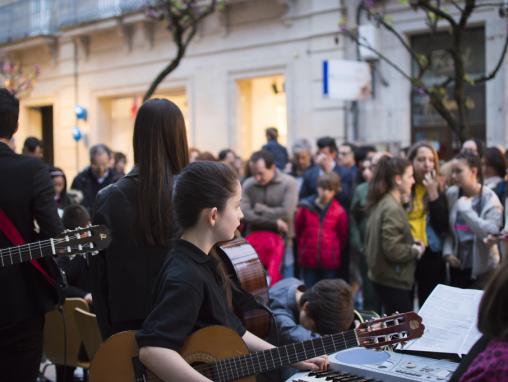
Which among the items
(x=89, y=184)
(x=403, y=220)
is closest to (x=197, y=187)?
(x=403, y=220)

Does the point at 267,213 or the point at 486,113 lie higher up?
the point at 486,113

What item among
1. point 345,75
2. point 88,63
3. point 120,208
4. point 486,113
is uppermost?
point 88,63

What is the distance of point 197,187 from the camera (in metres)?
2.51

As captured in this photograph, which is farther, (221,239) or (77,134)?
(77,134)

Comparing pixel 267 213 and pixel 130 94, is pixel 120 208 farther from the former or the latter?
pixel 130 94

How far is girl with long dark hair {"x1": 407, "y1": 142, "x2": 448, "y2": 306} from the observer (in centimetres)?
591

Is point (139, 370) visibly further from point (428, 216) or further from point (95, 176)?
point (95, 176)

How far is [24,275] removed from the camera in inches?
130

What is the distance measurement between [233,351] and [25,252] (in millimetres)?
1334

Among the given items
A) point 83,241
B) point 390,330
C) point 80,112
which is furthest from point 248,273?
point 80,112

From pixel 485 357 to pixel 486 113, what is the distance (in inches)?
423

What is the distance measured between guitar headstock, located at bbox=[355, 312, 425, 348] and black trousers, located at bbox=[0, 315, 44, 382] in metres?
1.75

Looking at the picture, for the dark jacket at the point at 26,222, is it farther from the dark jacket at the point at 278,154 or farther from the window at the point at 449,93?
the window at the point at 449,93

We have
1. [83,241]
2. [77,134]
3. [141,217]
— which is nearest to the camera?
[141,217]
